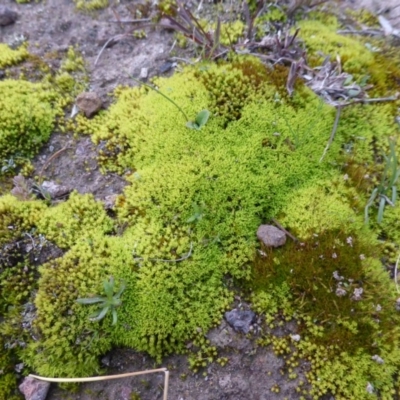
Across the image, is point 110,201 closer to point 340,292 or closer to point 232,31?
point 340,292

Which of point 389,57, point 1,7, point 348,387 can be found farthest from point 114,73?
point 348,387

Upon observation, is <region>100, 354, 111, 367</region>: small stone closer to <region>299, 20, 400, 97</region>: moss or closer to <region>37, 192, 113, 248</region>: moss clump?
<region>37, 192, 113, 248</region>: moss clump

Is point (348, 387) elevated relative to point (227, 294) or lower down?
lower down

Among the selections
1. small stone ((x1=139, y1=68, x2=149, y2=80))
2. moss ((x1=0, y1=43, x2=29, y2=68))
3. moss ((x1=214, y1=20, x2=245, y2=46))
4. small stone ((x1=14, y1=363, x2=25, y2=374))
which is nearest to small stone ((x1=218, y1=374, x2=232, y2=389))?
small stone ((x1=14, y1=363, x2=25, y2=374))

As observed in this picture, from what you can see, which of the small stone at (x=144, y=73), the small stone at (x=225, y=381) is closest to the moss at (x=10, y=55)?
the small stone at (x=144, y=73)

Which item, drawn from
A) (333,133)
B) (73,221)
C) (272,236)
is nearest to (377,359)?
(272,236)

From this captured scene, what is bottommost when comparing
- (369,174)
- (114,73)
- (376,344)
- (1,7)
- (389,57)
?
(376,344)

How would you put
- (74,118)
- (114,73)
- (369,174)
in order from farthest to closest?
(114,73) < (74,118) < (369,174)

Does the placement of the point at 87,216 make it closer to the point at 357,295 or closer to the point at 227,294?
the point at 227,294
